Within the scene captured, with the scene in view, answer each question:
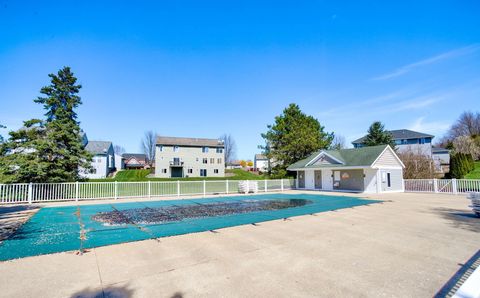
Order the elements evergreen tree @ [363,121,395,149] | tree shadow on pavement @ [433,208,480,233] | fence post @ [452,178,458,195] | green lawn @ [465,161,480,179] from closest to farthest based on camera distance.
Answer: tree shadow on pavement @ [433,208,480,233], fence post @ [452,178,458,195], green lawn @ [465,161,480,179], evergreen tree @ [363,121,395,149]

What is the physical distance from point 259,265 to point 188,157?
41.3m

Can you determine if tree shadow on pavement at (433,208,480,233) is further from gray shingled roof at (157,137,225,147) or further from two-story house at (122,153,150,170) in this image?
two-story house at (122,153,150,170)

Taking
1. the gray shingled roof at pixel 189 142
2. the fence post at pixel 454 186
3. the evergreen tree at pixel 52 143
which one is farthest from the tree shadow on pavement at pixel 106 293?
the gray shingled roof at pixel 189 142

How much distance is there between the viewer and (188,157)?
44.4 metres

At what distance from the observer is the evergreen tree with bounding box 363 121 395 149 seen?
3135 centimetres

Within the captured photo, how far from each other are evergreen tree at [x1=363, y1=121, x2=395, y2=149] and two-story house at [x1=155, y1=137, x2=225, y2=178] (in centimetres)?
2575

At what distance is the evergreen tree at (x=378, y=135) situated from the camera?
3135 centimetres

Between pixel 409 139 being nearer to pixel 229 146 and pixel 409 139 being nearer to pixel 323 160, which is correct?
pixel 323 160

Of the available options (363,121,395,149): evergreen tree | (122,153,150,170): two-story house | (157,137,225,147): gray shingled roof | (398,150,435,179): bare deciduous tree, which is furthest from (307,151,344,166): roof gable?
(122,153,150,170): two-story house

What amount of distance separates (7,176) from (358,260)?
1750 cm

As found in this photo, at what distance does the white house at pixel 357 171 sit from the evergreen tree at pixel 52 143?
65.2 ft

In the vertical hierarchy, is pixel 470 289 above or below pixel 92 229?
above

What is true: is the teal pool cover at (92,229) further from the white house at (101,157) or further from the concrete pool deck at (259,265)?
the white house at (101,157)

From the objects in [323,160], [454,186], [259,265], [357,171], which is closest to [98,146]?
[323,160]
